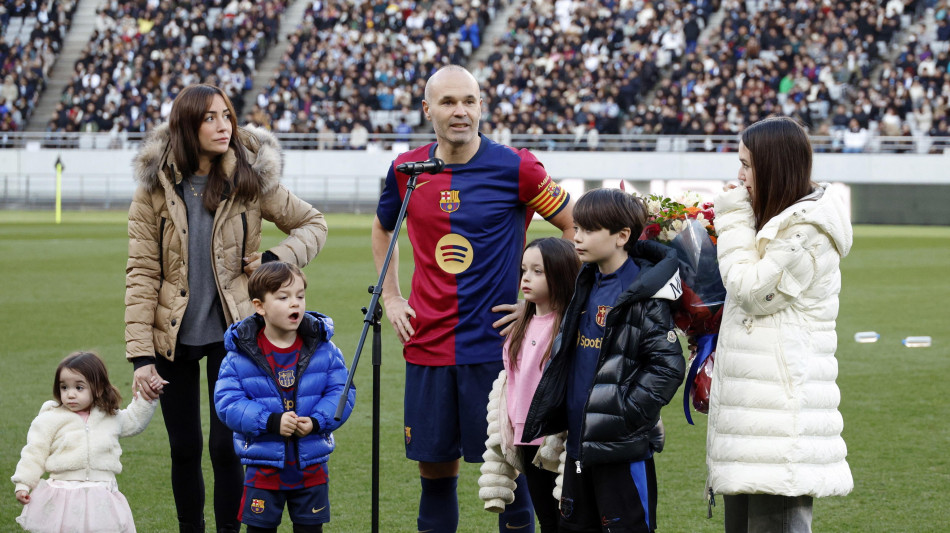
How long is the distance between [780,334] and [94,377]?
2.49 metres

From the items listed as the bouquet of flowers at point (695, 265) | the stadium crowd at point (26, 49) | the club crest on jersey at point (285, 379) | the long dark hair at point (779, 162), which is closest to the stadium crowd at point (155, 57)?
the stadium crowd at point (26, 49)

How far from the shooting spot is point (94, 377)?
172 inches

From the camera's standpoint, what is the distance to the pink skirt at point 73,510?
424 cm

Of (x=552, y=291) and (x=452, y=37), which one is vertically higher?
(x=452, y=37)

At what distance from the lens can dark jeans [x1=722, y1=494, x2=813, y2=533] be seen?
12.3 feet

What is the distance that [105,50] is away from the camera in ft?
130

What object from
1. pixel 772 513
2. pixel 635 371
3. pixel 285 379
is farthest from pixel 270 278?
pixel 772 513

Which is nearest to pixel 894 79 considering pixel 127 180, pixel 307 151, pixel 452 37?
pixel 452 37

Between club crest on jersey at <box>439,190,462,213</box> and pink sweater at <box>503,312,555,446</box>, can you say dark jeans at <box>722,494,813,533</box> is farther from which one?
club crest on jersey at <box>439,190,462,213</box>

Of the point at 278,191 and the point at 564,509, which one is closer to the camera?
the point at 564,509

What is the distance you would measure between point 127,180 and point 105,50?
740cm

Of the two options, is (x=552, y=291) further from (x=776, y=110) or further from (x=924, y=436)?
(x=776, y=110)

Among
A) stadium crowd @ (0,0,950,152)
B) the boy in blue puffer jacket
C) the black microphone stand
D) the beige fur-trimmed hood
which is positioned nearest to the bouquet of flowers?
the black microphone stand

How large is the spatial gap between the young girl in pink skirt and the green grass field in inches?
40.1
